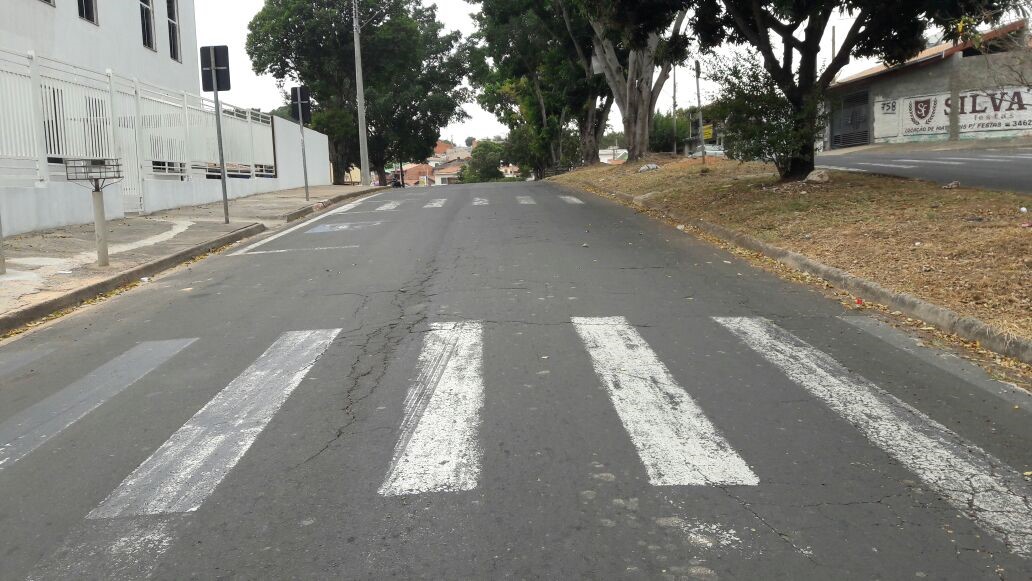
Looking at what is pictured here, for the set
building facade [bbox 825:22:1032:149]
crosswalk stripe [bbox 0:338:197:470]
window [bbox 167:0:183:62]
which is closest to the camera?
crosswalk stripe [bbox 0:338:197:470]

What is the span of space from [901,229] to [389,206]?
1264 centimetres

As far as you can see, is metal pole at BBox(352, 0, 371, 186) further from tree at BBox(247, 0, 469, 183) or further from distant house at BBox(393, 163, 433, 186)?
distant house at BBox(393, 163, 433, 186)

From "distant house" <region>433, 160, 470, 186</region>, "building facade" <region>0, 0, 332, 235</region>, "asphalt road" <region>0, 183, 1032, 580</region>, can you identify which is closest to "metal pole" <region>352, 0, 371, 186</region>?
"building facade" <region>0, 0, 332, 235</region>

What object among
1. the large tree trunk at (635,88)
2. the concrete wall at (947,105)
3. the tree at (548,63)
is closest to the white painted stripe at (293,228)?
the large tree trunk at (635,88)

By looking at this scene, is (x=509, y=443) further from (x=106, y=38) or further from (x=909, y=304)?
(x=106, y=38)

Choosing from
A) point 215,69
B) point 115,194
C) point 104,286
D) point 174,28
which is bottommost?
point 104,286

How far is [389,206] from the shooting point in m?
19.8

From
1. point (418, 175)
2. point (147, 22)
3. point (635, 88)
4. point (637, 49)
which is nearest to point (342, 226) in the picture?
point (637, 49)

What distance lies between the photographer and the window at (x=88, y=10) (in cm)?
2009

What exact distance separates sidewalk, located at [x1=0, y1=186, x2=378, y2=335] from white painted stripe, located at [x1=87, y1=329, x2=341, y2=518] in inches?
138

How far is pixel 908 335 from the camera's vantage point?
643cm

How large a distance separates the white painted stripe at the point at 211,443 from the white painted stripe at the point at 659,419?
210cm

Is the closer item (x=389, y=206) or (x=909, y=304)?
(x=909, y=304)

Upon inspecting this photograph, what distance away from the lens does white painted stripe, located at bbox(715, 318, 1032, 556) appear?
340 centimetres
